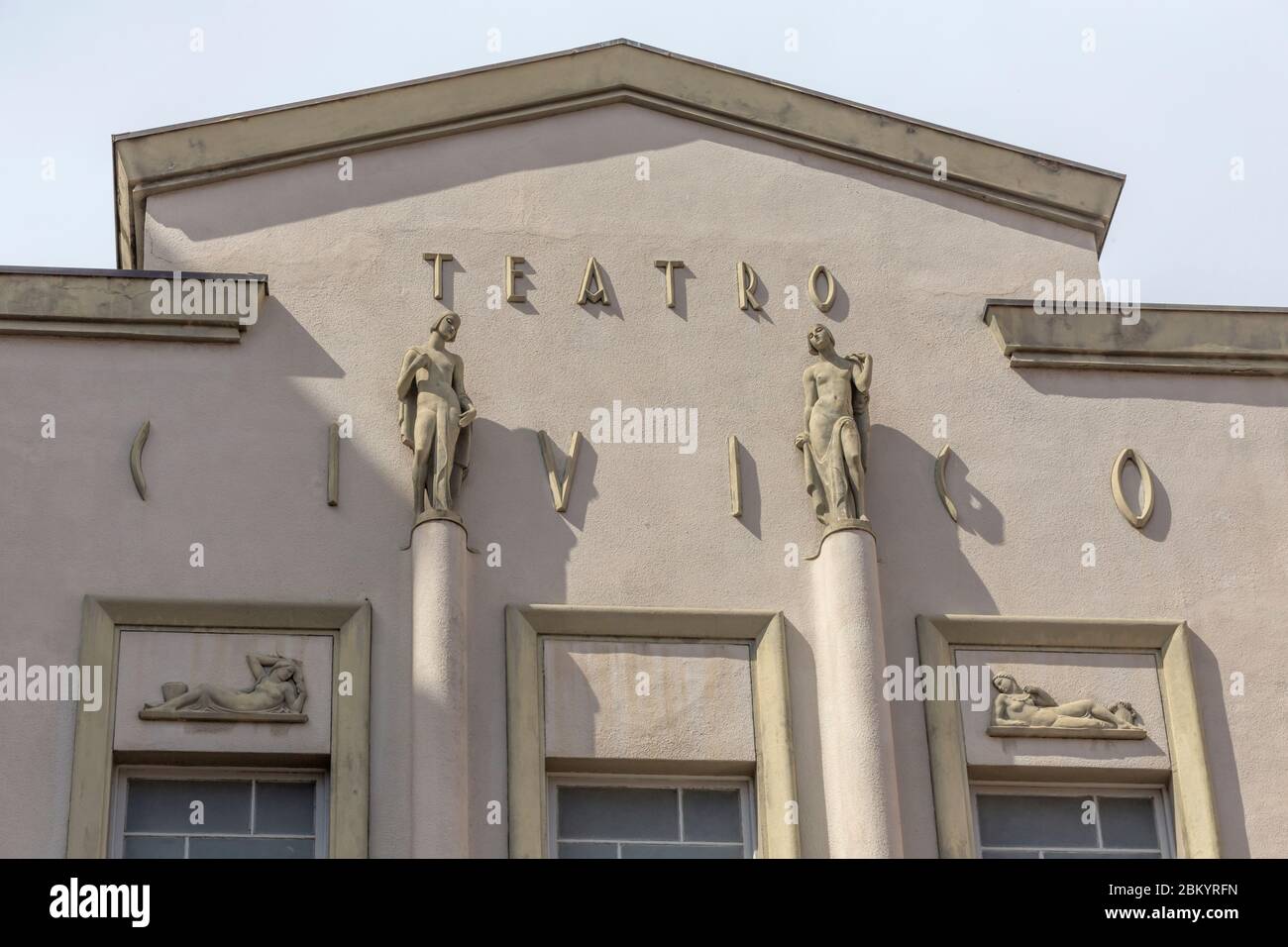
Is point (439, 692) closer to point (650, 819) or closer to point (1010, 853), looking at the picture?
point (650, 819)

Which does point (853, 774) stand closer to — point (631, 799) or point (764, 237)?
point (631, 799)

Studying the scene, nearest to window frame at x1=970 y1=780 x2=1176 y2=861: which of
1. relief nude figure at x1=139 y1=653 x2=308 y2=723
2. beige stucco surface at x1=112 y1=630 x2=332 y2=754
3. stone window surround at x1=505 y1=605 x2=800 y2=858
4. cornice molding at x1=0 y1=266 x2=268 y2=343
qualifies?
stone window surround at x1=505 y1=605 x2=800 y2=858

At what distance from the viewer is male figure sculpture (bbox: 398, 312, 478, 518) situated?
20297 millimetres

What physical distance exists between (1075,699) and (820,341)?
10.6 ft

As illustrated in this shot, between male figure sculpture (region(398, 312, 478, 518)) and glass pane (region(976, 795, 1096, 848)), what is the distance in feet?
14.1

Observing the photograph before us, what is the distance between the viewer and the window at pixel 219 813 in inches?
756

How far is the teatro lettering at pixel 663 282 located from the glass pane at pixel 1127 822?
170 inches

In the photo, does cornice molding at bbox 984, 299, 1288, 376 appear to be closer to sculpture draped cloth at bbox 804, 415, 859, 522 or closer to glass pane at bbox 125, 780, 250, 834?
sculpture draped cloth at bbox 804, 415, 859, 522

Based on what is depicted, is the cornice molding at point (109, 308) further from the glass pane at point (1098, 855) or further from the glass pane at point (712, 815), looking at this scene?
the glass pane at point (1098, 855)

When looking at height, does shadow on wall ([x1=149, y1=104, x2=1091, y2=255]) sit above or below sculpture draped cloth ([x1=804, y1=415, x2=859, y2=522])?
above

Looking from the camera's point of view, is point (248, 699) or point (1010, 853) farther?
point (1010, 853)

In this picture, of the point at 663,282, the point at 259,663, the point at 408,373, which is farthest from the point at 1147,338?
the point at 259,663

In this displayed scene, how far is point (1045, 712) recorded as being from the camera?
2008 centimetres
